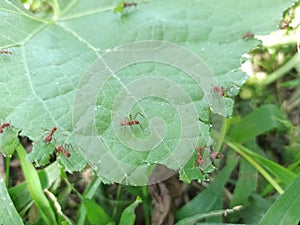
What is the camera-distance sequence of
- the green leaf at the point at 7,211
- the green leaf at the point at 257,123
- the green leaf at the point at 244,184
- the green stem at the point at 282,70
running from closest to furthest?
the green leaf at the point at 7,211, the green leaf at the point at 244,184, the green leaf at the point at 257,123, the green stem at the point at 282,70

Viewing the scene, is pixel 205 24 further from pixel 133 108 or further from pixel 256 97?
pixel 256 97

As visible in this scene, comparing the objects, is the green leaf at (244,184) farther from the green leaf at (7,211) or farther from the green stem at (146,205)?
the green leaf at (7,211)

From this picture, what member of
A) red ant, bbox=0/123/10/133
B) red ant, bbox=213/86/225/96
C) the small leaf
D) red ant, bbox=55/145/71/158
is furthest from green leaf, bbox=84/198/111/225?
the small leaf

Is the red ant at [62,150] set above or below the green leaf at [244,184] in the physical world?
above

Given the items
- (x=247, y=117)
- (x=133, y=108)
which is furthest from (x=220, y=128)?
(x=133, y=108)

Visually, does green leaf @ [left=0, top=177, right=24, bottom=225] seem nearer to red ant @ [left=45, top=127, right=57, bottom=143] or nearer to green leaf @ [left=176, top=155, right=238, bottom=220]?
red ant @ [left=45, top=127, right=57, bottom=143]

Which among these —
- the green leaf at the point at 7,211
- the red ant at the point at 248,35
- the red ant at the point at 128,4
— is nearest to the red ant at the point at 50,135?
the green leaf at the point at 7,211

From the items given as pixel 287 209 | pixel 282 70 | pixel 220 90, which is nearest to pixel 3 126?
pixel 220 90
